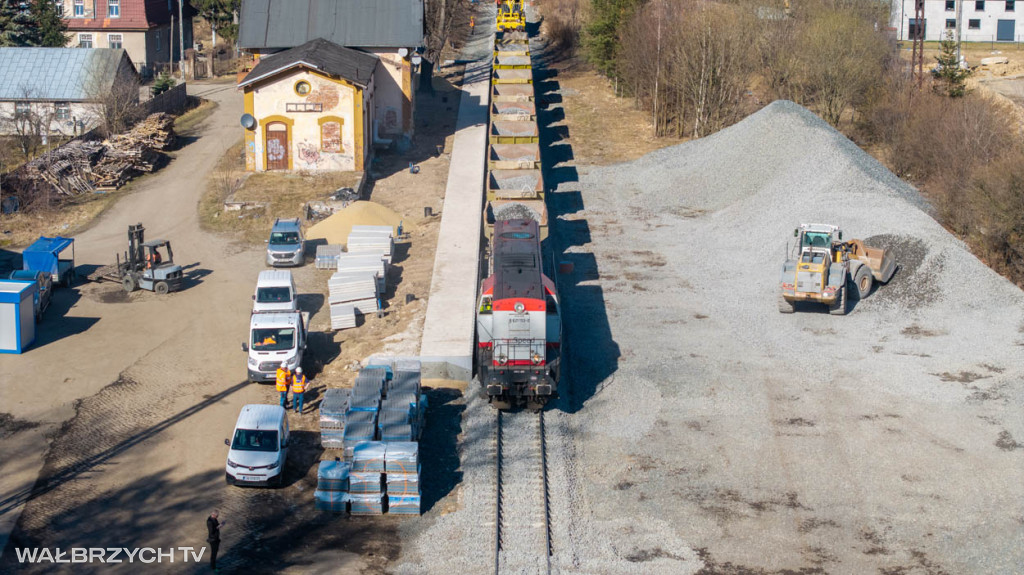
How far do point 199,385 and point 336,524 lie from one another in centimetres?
863

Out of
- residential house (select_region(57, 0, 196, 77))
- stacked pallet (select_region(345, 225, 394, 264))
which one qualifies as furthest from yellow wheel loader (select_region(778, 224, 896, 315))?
residential house (select_region(57, 0, 196, 77))

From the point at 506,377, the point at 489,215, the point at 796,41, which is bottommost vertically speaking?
the point at 506,377

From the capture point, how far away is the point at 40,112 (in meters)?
54.4

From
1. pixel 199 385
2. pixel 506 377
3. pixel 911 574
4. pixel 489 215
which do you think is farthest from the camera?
pixel 489 215

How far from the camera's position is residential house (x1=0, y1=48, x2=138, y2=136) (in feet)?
177

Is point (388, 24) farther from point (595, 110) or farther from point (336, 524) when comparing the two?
point (336, 524)

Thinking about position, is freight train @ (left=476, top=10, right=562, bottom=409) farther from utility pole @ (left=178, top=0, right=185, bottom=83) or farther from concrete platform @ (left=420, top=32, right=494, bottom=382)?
utility pole @ (left=178, top=0, right=185, bottom=83)

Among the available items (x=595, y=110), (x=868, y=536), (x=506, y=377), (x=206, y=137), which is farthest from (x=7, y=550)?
→ (x=595, y=110)

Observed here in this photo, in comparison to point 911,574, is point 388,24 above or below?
above

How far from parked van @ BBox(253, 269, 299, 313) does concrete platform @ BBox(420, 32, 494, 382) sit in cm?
440

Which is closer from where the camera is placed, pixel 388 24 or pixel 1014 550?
pixel 1014 550

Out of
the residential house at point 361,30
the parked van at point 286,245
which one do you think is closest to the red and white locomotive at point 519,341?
the parked van at point 286,245

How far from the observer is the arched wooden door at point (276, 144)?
47625 millimetres

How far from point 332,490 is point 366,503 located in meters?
0.86
